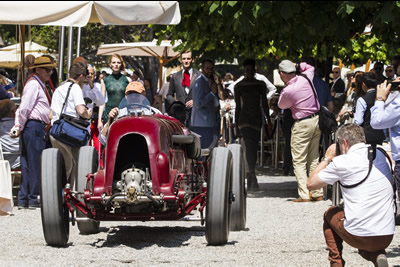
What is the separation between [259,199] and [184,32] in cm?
276

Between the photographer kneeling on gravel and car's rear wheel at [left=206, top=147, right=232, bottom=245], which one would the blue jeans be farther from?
the photographer kneeling on gravel

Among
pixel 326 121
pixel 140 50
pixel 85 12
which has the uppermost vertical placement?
pixel 140 50

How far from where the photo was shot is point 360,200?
6.63 meters

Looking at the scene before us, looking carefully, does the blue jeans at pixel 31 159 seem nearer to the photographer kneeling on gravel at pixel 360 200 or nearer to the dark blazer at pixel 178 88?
the dark blazer at pixel 178 88

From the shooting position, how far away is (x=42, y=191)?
27.8 ft

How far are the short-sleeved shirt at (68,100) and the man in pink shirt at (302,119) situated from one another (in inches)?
120

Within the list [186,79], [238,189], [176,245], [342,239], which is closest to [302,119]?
[186,79]

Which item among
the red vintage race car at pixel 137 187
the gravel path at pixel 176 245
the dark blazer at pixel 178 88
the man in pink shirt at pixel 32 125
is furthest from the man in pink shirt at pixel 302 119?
the red vintage race car at pixel 137 187

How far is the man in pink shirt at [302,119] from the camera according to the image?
42.3 feet

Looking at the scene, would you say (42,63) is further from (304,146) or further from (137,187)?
(137,187)

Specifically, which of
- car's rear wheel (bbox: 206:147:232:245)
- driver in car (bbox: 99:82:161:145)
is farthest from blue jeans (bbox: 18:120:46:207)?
car's rear wheel (bbox: 206:147:232:245)

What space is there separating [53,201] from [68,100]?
9.79 feet

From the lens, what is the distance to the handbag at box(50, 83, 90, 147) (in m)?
11.2

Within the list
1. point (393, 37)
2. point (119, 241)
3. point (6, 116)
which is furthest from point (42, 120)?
point (393, 37)
